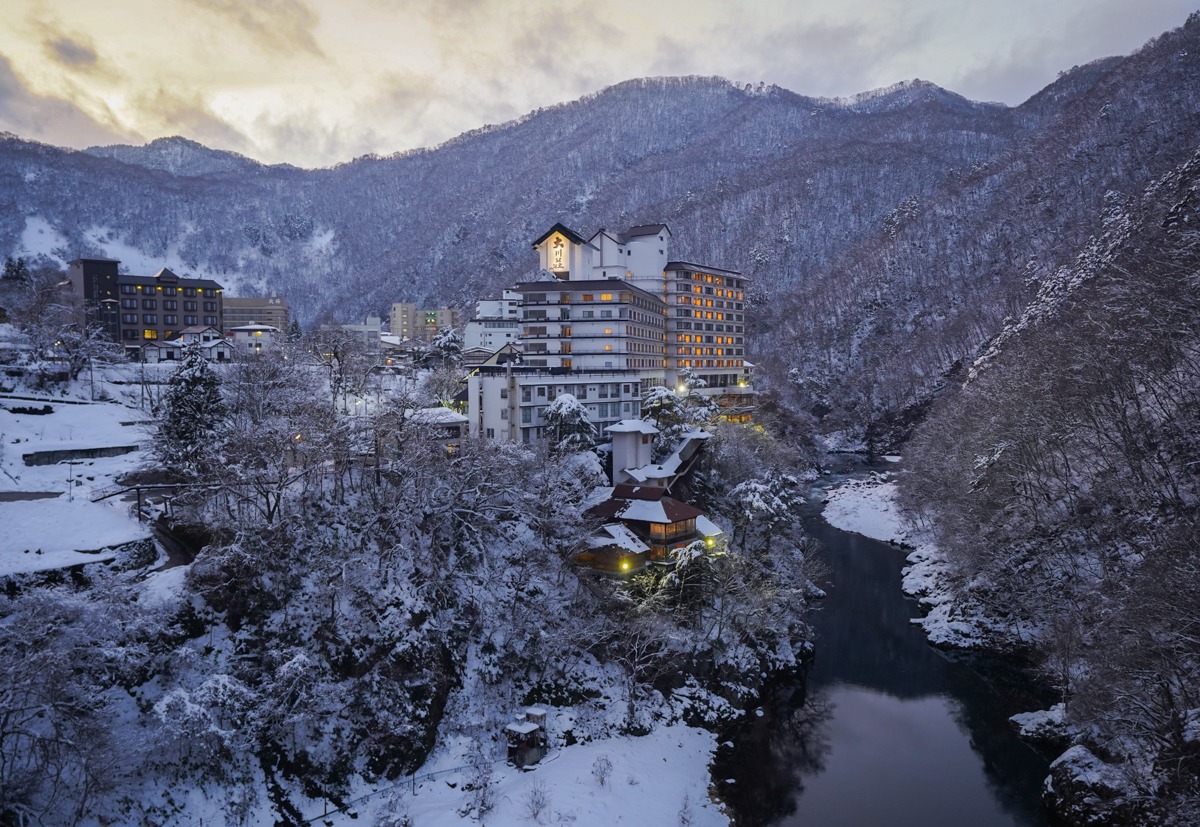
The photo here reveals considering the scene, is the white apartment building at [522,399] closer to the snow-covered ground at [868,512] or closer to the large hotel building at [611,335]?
the large hotel building at [611,335]

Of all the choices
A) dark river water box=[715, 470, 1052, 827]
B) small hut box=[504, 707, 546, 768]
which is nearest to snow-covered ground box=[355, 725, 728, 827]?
small hut box=[504, 707, 546, 768]

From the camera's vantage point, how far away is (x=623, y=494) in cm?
3416

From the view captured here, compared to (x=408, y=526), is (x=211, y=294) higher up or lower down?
higher up

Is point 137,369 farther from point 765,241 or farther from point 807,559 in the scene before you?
point 765,241

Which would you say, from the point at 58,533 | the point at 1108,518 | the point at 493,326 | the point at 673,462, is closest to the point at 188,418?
the point at 58,533

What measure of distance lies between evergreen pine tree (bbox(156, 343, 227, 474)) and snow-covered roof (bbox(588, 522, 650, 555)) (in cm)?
1799

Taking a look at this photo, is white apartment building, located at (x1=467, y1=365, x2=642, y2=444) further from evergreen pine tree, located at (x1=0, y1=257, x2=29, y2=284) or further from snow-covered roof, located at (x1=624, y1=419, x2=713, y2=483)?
evergreen pine tree, located at (x1=0, y1=257, x2=29, y2=284)

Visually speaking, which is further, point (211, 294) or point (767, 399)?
point (211, 294)

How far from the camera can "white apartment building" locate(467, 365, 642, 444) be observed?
131ft

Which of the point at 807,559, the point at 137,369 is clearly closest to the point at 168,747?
the point at 807,559

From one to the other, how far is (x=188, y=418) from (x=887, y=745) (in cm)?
3243

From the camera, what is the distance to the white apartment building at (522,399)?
131 ft

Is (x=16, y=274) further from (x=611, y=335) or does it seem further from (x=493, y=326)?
(x=611, y=335)

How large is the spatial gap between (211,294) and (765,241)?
391 feet
